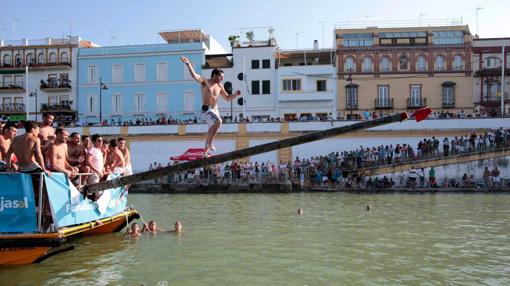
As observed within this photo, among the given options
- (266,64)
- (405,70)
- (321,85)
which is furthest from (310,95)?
(405,70)

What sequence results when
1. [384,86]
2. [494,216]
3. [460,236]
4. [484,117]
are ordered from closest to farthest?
[460,236]
[494,216]
[484,117]
[384,86]

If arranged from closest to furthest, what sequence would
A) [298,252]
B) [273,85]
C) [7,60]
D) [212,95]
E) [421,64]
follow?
[212,95] → [298,252] → [421,64] → [273,85] → [7,60]

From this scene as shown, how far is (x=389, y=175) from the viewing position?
124 feet

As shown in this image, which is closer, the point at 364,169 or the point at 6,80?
the point at 364,169

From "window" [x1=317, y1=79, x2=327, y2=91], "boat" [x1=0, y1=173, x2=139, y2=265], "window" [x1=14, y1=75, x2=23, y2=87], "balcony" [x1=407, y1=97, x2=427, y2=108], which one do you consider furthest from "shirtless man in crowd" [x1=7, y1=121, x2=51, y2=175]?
"window" [x1=14, y1=75, x2=23, y2=87]

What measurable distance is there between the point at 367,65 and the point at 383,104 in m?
4.00

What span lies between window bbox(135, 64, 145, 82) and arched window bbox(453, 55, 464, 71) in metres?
29.7

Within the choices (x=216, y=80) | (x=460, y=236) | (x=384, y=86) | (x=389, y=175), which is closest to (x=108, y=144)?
(x=216, y=80)

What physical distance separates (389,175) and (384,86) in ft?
48.6

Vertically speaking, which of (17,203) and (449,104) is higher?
(449,104)

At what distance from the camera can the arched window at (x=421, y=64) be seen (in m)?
50.0

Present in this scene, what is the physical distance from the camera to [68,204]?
1147cm

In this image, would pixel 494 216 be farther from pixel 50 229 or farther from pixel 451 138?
pixel 451 138

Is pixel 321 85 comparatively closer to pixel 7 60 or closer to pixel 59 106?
pixel 59 106
